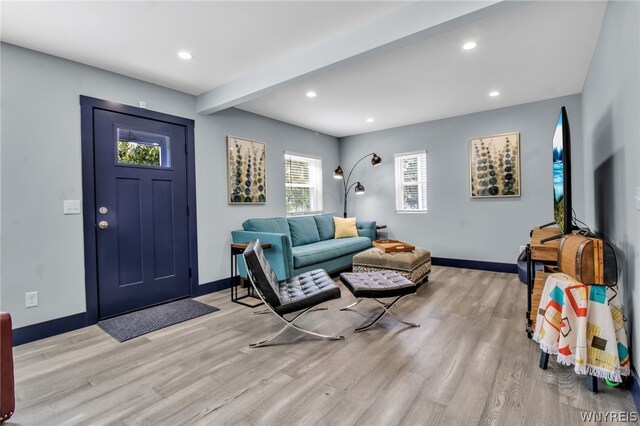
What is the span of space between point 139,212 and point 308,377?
259 centimetres

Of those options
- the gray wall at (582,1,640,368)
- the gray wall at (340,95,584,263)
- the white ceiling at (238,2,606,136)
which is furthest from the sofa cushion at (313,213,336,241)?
the gray wall at (582,1,640,368)

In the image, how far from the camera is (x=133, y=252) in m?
3.29

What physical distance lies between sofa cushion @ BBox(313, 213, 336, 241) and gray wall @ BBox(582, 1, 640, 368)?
138 inches

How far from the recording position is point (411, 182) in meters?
5.55

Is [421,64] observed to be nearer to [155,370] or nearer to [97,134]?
[97,134]

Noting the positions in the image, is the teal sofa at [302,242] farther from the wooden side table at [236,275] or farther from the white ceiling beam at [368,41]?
the white ceiling beam at [368,41]

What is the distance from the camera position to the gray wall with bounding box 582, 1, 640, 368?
64.2 inches

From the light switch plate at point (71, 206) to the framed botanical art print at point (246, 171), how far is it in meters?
1.67

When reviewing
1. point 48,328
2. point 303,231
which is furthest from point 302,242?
point 48,328

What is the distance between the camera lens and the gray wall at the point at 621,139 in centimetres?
163

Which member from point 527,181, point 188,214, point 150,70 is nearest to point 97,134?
point 150,70

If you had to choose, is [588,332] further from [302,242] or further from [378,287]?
[302,242]

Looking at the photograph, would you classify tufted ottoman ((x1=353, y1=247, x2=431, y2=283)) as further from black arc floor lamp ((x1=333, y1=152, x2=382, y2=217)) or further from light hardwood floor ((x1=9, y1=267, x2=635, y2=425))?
black arc floor lamp ((x1=333, y1=152, x2=382, y2=217))

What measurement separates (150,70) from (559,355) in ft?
13.5
